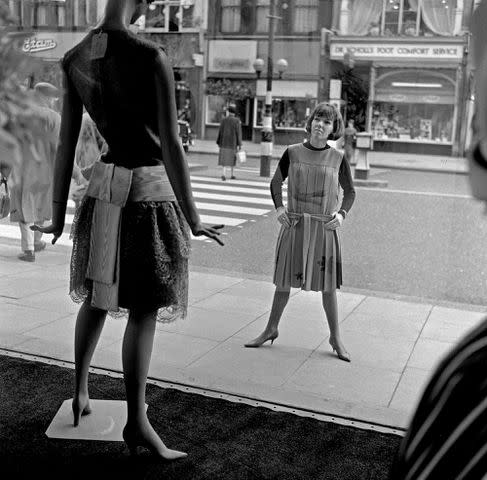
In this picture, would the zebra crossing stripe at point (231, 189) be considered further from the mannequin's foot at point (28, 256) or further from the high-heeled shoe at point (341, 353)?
the high-heeled shoe at point (341, 353)

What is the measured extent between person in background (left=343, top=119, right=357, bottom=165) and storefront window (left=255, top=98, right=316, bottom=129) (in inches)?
12.2

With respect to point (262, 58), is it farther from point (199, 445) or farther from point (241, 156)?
point (199, 445)

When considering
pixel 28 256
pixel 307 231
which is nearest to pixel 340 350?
pixel 307 231

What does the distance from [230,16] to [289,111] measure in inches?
28.8

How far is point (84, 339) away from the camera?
284 cm

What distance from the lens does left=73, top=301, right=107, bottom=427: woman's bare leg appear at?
281cm

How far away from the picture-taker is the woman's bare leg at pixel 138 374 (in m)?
2.63

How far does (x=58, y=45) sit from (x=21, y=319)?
2559 mm

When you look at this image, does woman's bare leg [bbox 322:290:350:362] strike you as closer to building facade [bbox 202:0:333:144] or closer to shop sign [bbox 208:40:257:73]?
building facade [bbox 202:0:333:144]

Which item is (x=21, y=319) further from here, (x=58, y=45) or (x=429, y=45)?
(x=429, y=45)

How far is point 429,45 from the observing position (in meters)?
4.05

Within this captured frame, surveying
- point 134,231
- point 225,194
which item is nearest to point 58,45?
point 134,231

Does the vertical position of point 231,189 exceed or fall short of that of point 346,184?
it falls short

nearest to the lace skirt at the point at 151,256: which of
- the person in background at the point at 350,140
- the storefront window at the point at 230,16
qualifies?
the person in background at the point at 350,140
